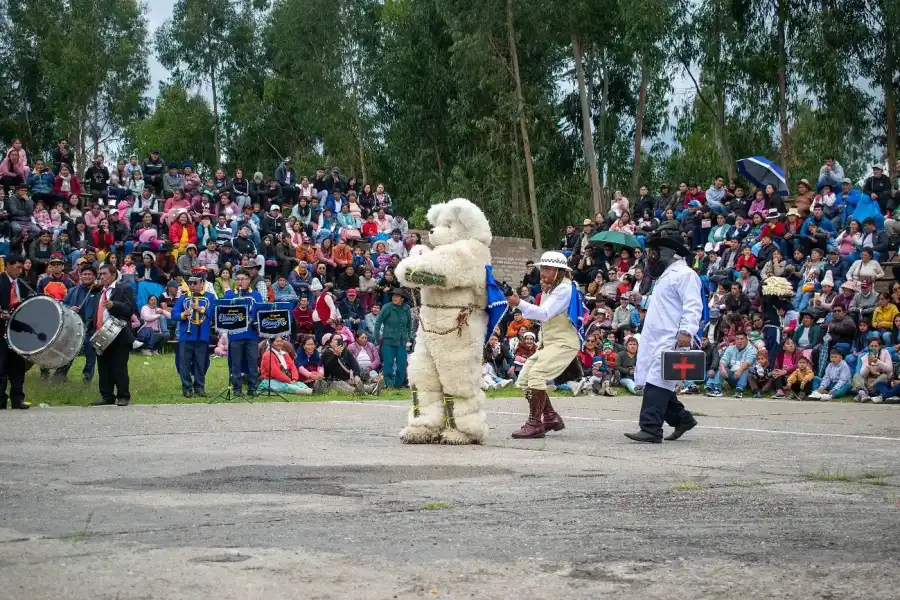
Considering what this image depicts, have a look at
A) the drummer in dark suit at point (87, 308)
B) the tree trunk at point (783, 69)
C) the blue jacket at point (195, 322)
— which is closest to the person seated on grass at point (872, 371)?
the blue jacket at point (195, 322)

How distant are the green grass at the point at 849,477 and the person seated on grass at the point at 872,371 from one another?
39.2 ft

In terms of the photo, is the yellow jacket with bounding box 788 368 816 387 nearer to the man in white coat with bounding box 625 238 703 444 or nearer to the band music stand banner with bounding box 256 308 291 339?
the band music stand banner with bounding box 256 308 291 339

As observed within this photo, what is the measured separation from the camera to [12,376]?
49.3 feet

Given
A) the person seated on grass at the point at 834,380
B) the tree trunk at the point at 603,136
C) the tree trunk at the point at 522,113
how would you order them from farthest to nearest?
the tree trunk at the point at 603,136 → the tree trunk at the point at 522,113 → the person seated on grass at the point at 834,380

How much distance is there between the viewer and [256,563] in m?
5.12

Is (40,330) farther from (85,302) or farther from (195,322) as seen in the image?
(85,302)

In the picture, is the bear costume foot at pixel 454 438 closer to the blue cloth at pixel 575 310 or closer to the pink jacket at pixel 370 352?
the blue cloth at pixel 575 310

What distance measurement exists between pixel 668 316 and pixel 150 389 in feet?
33.4

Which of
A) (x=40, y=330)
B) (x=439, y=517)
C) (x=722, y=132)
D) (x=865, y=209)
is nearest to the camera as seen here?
(x=439, y=517)

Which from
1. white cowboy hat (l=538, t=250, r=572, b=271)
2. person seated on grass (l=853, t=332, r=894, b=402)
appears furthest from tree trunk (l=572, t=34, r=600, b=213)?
white cowboy hat (l=538, t=250, r=572, b=271)

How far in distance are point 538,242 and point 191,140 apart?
80.6 feet

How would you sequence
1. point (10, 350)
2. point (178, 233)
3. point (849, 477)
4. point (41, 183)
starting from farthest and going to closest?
1. point (41, 183)
2. point (178, 233)
3. point (10, 350)
4. point (849, 477)

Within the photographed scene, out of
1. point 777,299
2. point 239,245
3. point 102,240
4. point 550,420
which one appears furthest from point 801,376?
point 102,240

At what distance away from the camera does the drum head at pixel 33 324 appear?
14672 mm
